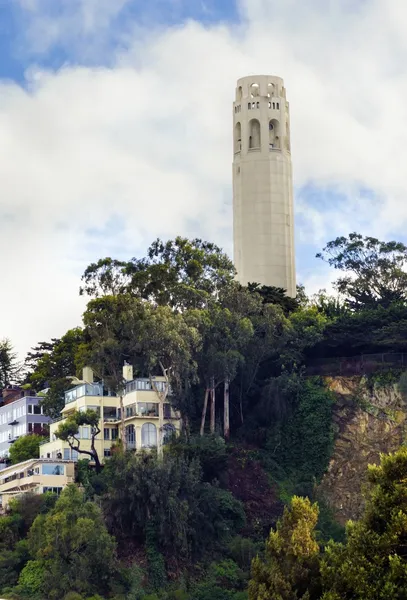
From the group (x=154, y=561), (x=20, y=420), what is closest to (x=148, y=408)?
(x=154, y=561)

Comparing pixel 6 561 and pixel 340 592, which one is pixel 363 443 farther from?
pixel 340 592

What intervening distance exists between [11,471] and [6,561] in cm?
1186

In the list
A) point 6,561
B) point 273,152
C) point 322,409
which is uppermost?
point 273,152

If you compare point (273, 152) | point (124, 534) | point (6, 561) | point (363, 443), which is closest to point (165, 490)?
point (124, 534)

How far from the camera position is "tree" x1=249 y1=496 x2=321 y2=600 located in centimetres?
5859

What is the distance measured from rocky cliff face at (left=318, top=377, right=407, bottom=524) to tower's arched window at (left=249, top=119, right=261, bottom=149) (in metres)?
20.4

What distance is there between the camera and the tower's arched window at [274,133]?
102875 millimetres

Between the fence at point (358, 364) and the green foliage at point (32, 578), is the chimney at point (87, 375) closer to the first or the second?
the fence at point (358, 364)

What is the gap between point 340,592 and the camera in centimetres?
5559

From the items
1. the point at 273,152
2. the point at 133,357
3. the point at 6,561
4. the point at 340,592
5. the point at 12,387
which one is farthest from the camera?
the point at 12,387

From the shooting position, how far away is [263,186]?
3991 inches

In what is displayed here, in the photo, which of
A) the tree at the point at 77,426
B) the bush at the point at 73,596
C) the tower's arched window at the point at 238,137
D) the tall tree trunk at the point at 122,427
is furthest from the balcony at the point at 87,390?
the tower's arched window at the point at 238,137

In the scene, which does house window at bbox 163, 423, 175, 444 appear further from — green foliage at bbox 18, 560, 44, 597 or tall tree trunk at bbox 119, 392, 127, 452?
green foliage at bbox 18, 560, 44, 597

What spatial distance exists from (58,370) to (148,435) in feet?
40.1
